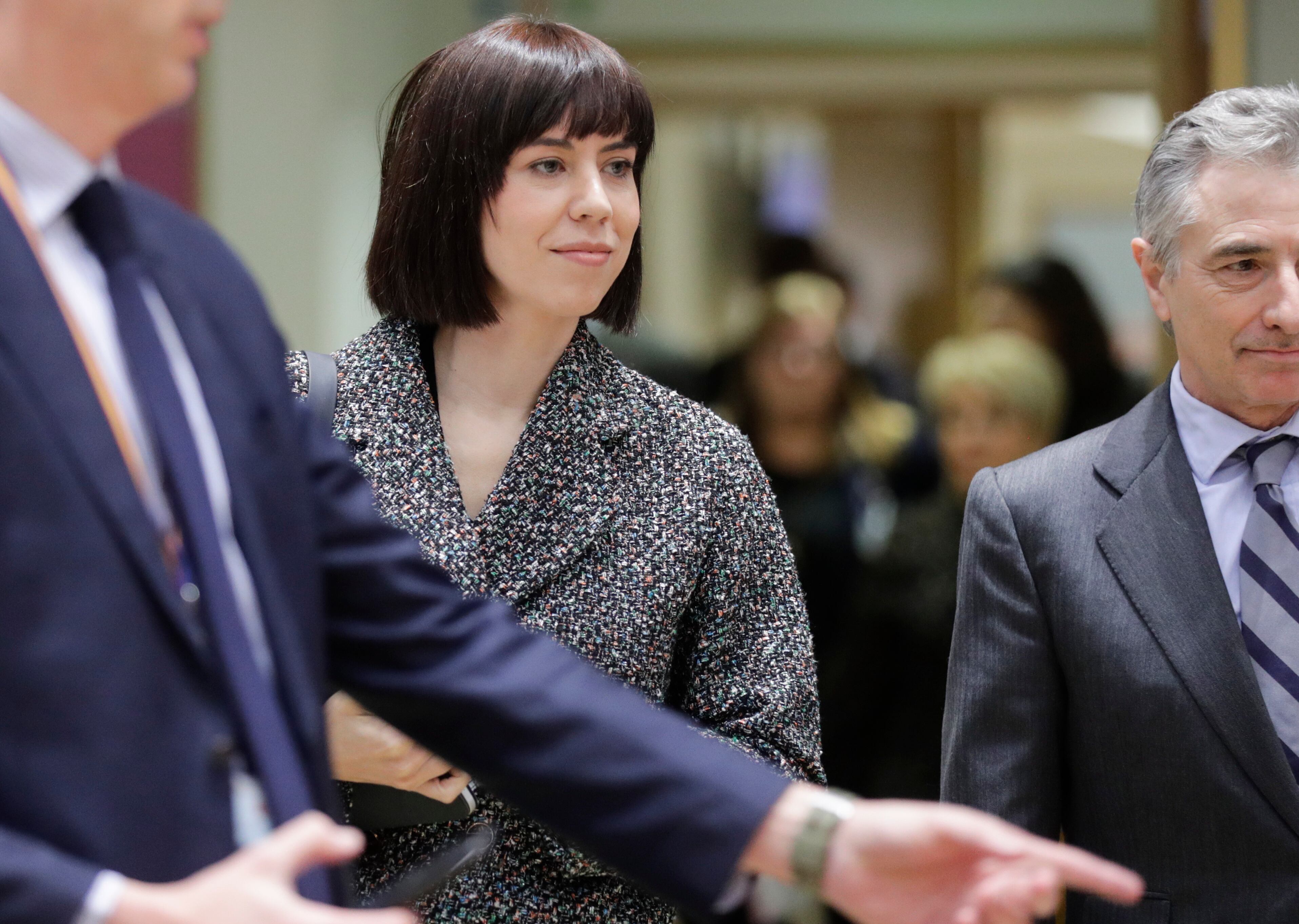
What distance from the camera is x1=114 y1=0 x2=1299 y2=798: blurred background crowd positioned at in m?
4.07

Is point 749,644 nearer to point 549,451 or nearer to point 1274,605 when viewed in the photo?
point 549,451

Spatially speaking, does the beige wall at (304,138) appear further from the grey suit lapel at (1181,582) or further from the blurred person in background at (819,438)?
the grey suit lapel at (1181,582)

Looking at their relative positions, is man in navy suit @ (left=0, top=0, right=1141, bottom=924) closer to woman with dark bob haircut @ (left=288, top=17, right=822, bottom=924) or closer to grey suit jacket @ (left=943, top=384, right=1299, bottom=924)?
woman with dark bob haircut @ (left=288, top=17, right=822, bottom=924)

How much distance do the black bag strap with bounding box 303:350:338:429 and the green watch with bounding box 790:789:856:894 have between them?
3.58 feet

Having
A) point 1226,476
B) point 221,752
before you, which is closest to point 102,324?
point 221,752

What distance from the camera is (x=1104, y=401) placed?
16.1ft

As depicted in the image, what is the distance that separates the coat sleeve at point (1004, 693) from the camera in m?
2.21

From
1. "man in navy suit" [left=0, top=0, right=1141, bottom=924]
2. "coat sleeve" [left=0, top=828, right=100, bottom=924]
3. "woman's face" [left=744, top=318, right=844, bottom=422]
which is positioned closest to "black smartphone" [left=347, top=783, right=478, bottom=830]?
"man in navy suit" [left=0, top=0, right=1141, bottom=924]

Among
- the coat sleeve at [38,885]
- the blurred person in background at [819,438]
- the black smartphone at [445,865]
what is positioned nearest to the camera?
the coat sleeve at [38,885]

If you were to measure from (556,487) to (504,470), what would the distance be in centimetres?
8

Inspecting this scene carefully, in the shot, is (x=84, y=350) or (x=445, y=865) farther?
(x=445, y=865)

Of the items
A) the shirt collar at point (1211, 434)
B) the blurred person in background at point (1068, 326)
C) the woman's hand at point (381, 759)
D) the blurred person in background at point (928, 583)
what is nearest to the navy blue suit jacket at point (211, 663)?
the woman's hand at point (381, 759)

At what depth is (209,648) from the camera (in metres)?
1.20

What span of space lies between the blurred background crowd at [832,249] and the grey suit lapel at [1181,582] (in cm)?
97
